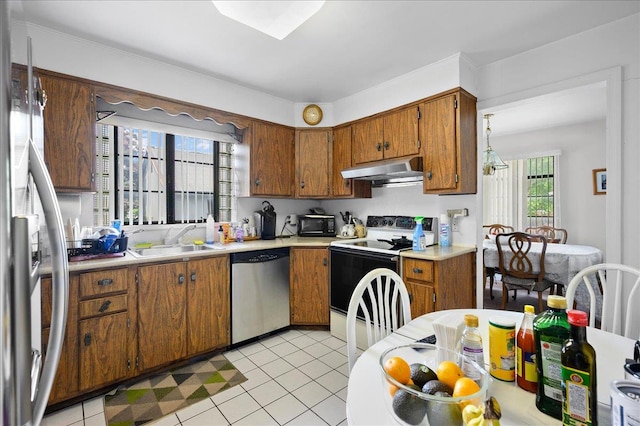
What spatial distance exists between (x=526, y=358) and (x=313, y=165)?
283 centimetres

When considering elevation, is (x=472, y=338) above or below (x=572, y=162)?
below

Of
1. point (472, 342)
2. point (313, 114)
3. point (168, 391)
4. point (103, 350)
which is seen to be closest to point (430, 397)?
point (472, 342)

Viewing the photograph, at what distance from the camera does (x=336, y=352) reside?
2.52m

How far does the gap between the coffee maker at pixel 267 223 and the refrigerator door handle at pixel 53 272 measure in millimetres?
2308

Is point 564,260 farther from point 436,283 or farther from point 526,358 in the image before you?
point 526,358

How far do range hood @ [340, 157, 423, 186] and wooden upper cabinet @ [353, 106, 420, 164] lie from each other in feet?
0.27

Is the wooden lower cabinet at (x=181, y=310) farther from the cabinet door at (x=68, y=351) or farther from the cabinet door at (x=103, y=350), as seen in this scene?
the cabinet door at (x=68, y=351)

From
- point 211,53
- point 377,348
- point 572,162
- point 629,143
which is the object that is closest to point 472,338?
point 377,348

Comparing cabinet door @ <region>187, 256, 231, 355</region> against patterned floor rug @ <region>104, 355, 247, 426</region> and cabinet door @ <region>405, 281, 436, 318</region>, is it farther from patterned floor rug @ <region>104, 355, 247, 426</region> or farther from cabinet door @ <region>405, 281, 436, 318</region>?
cabinet door @ <region>405, 281, 436, 318</region>

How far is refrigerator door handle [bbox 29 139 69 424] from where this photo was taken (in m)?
0.77

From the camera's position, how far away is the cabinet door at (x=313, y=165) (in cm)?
336

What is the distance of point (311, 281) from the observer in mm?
2951

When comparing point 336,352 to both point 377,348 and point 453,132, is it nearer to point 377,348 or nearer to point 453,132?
point 377,348

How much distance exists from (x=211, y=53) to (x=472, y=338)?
101 inches
